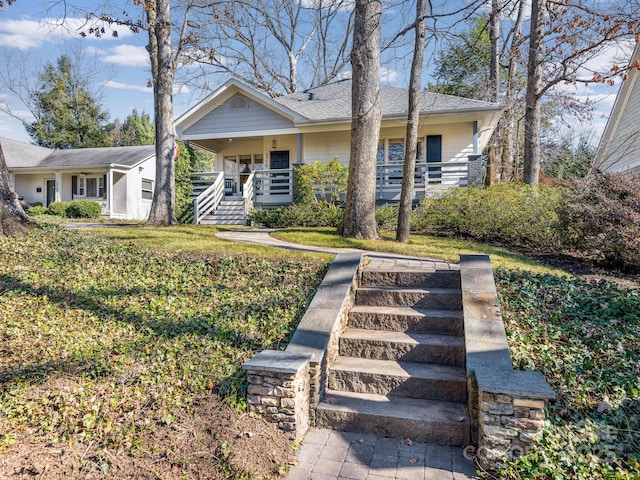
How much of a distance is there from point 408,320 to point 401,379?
747 millimetres

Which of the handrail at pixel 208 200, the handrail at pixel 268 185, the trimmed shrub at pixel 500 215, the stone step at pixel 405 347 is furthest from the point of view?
the handrail at pixel 268 185

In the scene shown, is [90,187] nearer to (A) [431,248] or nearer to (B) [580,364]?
(A) [431,248]

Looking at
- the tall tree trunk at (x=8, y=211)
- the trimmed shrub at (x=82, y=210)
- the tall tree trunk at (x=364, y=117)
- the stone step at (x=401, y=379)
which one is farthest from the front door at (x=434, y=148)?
the trimmed shrub at (x=82, y=210)

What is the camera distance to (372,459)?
285 cm

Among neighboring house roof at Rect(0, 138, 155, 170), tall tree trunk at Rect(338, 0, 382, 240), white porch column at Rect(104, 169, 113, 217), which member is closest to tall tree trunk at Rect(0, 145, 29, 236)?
tall tree trunk at Rect(338, 0, 382, 240)

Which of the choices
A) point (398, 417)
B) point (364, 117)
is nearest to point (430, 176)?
point (364, 117)

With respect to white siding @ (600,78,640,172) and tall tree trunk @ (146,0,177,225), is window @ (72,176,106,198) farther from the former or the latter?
white siding @ (600,78,640,172)

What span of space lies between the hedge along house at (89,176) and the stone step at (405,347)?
20253mm

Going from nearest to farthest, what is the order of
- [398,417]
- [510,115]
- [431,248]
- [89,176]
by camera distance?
[398,417]
[431,248]
[510,115]
[89,176]

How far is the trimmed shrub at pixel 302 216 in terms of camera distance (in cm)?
1155

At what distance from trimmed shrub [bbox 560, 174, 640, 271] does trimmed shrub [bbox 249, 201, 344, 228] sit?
5786 mm

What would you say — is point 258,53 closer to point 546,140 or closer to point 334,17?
point 334,17

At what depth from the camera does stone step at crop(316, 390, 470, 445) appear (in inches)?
117

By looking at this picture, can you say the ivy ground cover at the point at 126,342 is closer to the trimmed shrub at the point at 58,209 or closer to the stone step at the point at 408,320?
the stone step at the point at 408,320
